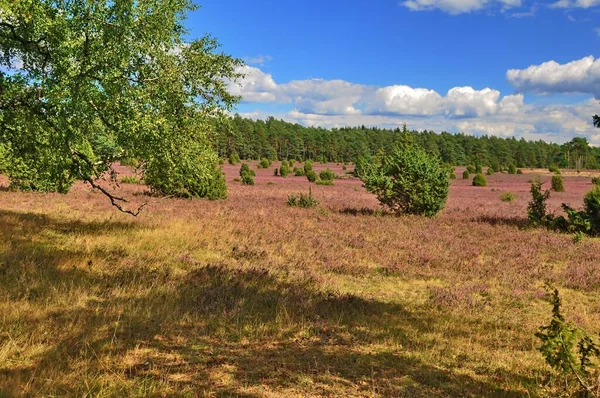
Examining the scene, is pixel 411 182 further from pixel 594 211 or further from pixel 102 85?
pixel 102 85

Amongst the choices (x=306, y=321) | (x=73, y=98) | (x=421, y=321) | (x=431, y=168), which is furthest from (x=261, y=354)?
(x=431, y=168)

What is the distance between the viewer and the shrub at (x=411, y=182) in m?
21.2

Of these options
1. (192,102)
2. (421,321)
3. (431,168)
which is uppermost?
(192,102)

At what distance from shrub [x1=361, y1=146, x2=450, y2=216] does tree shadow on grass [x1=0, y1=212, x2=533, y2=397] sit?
13.0m

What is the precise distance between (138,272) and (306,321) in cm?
457

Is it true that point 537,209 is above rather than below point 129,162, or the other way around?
below

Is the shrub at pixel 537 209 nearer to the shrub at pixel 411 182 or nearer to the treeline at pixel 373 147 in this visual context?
Answer: the shrub at pixel 411 182

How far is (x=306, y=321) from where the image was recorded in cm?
728

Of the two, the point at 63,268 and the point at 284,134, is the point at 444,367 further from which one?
the point at 284,134

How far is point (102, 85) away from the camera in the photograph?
822 centimetres

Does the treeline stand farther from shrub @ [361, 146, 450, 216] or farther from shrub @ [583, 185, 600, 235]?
shrub @ [583, 185, 600, 235]

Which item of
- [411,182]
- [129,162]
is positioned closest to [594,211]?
[411,182]

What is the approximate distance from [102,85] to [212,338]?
214 inches

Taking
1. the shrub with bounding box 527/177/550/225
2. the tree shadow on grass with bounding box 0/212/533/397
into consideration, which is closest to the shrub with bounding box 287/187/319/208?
the shrub with bounding box 527/177/550/225
